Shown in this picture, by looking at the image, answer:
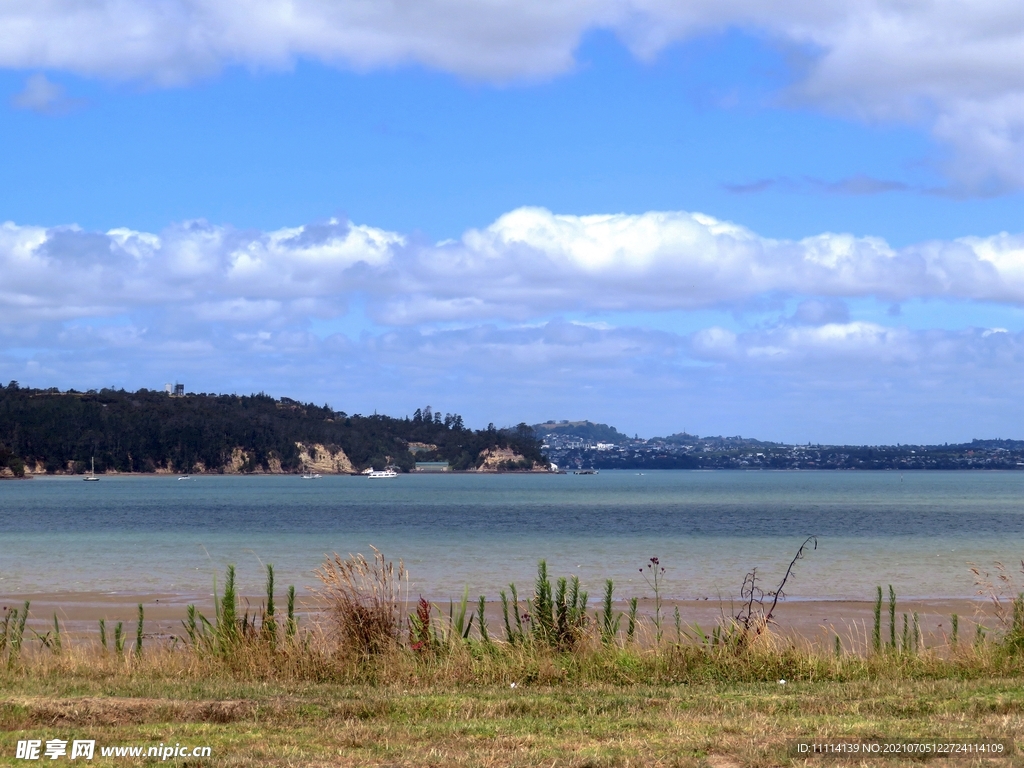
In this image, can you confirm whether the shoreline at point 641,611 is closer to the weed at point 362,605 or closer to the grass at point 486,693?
the grass at point 486,693

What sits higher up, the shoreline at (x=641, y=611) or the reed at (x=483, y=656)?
the reed at (x=483, y=656)

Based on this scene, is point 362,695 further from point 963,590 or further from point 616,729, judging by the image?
point 963,590

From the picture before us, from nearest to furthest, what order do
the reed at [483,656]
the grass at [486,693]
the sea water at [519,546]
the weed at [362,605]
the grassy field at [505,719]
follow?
the grassy field at [505,719]
the grass at [486,693]
the reed at [483,656]
the weed at [362,605]
the sea water at [519,546]

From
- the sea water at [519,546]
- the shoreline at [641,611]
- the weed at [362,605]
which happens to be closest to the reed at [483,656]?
the weed at [362,605]

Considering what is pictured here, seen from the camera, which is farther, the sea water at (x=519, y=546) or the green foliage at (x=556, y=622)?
the sea water at (x=519, y=546)

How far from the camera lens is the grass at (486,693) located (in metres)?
7.78

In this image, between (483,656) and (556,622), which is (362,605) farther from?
(556,622)

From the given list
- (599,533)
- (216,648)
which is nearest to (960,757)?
(216,648)

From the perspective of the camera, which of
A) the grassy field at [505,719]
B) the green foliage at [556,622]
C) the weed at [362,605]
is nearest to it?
the grassy field at [505,719]

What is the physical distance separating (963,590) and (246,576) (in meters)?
21.9

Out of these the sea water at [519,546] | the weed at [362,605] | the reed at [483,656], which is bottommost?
the sea water at [519,546]

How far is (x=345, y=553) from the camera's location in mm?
45844

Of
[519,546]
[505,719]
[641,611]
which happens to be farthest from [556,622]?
[519,546]

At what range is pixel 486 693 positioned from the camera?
9938 mm
